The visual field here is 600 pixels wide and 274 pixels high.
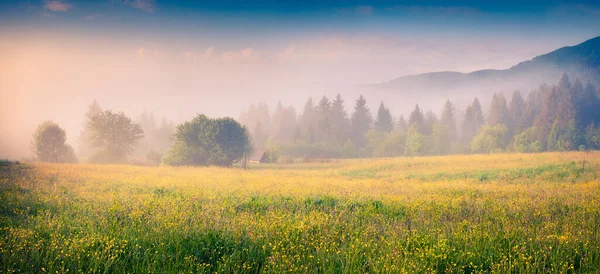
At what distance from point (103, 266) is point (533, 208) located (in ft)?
43.2

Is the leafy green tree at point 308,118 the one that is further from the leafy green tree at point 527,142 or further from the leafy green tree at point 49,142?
the leafy green tree at point 49,142

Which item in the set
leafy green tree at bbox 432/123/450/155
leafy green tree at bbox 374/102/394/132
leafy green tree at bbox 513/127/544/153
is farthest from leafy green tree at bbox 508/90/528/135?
leafy green tree at bbox 374/102/394/132

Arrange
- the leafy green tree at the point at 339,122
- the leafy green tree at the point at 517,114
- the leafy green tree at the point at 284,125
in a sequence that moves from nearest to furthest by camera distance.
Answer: the leafy green tree at the point at 517,114 → the leafy green tree at the point at 339,122 → the leafy green tree at the point at 284,125

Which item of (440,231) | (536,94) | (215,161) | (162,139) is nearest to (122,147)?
(215,161)

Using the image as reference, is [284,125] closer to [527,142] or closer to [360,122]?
[360,122]

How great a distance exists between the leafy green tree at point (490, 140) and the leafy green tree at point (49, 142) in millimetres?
88416

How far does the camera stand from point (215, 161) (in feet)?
145

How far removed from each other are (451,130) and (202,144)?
7290 cm

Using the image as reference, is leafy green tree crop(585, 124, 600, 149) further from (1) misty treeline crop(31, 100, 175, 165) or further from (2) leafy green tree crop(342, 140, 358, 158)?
(1) misty treeline crop(31, 100, 175, 165)

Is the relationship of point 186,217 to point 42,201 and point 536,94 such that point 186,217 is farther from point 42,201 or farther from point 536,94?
point 536,94

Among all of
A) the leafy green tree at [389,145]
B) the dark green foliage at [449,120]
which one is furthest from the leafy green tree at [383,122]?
the dark green foliage at [449,120]

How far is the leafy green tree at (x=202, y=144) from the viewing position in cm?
4369

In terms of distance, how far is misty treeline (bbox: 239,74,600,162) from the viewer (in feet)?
211

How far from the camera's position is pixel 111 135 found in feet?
177
